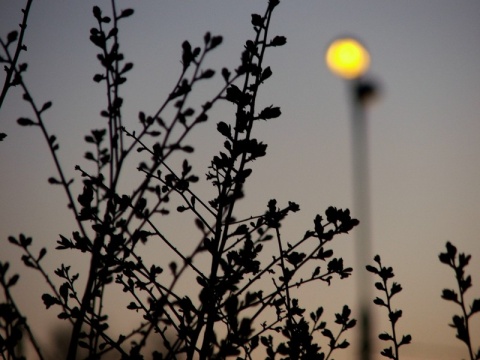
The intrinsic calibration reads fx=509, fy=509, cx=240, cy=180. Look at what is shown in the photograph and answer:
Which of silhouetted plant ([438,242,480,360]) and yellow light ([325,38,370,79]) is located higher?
yellow light ([325,38,370,79])

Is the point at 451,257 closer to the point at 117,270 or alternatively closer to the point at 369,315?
the point at 117,270

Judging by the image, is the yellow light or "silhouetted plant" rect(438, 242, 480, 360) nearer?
"silhouetted plant" rect(438, 242, 480, 360)

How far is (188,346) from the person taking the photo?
3078mm

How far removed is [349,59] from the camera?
8.23 m

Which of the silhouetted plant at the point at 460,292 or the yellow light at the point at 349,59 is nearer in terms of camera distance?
A: the silhouetted plant at the point at 460,292

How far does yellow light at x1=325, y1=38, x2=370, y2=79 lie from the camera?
26.9 ft

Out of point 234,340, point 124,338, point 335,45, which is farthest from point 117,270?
point 335,45

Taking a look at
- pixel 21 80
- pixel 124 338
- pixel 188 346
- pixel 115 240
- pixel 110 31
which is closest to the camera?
pixel 188 346

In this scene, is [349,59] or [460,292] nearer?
[460,292]

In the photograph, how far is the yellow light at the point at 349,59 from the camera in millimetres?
8211

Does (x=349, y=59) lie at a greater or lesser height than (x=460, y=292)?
greater

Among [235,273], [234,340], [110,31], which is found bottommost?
[234,340]

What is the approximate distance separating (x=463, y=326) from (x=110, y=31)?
3.39 m

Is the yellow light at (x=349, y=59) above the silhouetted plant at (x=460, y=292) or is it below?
above
